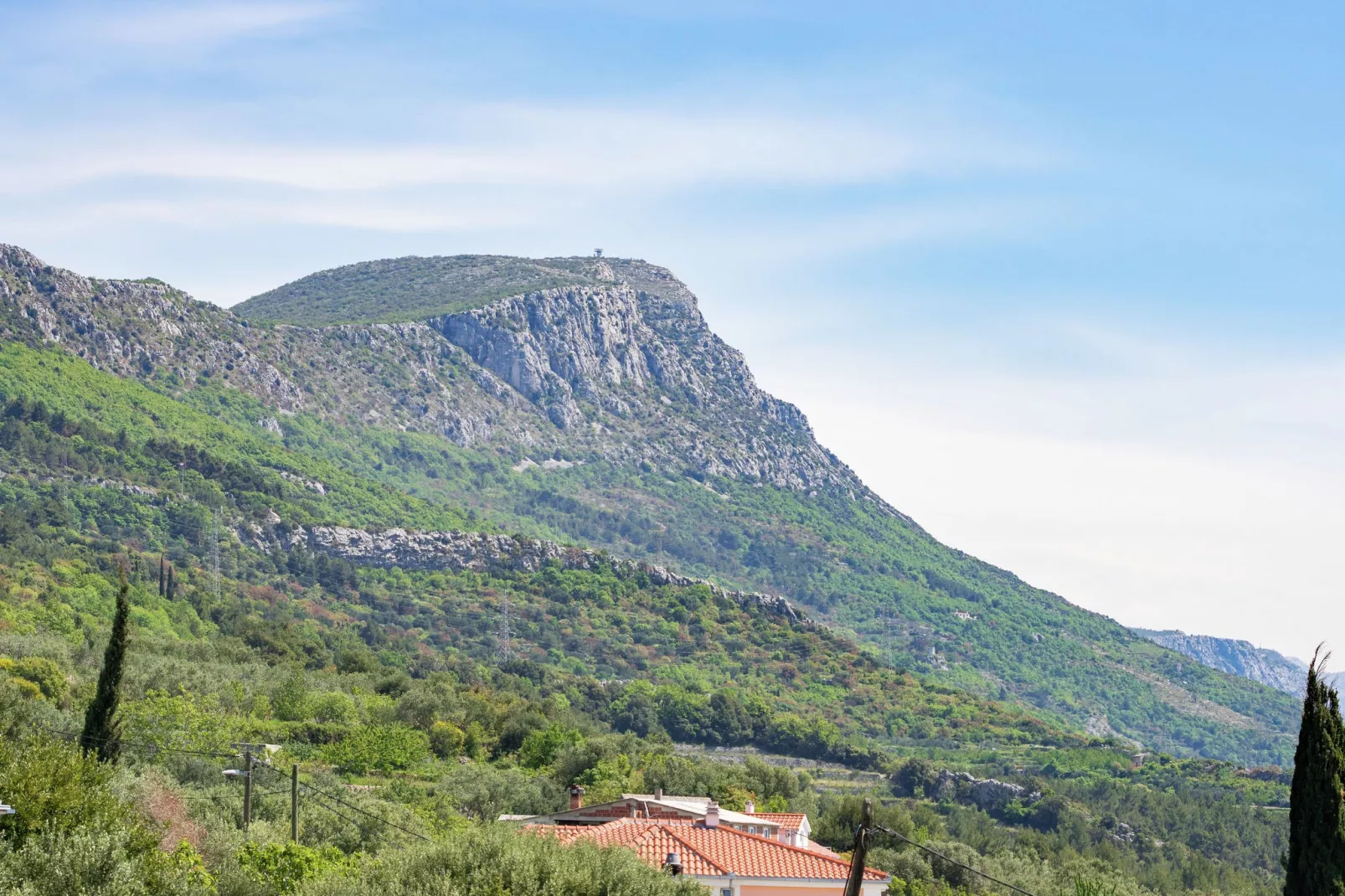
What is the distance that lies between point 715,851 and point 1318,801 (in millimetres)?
15728

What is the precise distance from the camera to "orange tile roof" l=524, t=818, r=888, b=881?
39.7 meters

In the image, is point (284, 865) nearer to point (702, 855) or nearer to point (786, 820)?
point (702, 855)

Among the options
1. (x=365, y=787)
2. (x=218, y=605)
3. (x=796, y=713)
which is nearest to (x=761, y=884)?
(x=365, y=787)

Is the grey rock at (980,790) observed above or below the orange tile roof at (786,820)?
below

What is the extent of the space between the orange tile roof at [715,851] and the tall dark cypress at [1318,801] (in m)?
12.1

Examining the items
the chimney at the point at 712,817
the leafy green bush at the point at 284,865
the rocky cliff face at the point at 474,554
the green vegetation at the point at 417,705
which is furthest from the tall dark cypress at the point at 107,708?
the rocky cliff face at the point at 474,554

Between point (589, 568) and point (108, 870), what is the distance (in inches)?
5514

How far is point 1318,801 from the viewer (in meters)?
32.0

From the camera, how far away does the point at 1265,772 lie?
132 meters

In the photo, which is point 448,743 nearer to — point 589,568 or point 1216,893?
point 1216,893

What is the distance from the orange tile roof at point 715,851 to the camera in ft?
130

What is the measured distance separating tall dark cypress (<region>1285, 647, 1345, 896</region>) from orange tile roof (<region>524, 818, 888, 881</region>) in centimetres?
1211

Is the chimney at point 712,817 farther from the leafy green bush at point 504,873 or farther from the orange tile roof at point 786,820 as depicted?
the leafy green bush at point 504,873

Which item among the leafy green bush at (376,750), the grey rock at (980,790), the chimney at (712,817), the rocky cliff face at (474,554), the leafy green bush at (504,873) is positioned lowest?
the grey rock at (980,790)
